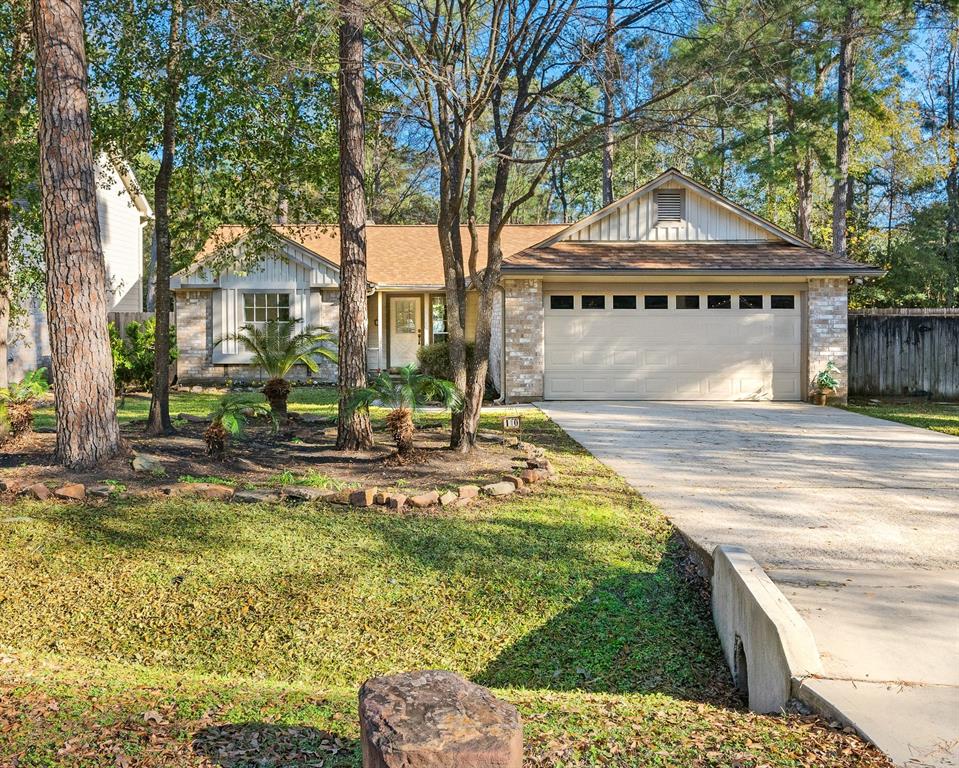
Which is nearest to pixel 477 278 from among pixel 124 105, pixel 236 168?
pixel 236 168

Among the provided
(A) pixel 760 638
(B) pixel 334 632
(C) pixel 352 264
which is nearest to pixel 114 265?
(C) pixel 352 264

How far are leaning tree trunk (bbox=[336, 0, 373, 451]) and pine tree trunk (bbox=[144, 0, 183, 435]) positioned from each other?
238 cm

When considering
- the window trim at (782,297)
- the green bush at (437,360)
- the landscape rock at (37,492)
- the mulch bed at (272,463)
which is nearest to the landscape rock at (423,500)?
the mulch bed at (272,463)

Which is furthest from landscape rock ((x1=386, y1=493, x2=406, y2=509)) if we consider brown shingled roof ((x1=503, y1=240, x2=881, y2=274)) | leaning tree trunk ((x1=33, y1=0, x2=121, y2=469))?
brown shingled roof ((x1=503, y1=240, x2=881, y2=274))

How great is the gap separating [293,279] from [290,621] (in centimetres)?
1563

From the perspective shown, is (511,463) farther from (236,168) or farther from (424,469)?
(236,168)

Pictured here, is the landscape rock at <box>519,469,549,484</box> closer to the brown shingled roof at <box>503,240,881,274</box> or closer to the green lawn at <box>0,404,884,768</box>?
the green lawn at <box>0,404,884,768</box>

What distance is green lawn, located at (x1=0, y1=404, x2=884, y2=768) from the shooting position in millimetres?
3107

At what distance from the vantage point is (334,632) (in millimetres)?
4785

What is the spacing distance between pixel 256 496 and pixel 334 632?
97.6 inches

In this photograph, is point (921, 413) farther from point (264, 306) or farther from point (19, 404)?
point (264, 306)

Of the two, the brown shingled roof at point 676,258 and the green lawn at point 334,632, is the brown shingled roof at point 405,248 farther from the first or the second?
the green lawn at point 334,632

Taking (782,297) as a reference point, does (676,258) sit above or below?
above

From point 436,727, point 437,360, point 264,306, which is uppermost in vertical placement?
point 264,306
